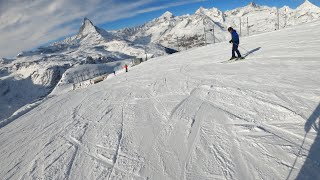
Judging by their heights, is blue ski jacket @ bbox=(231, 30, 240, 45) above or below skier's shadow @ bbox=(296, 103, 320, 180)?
above

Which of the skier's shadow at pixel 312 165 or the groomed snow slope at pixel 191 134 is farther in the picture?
the groomed snow slope at pixel 191 134

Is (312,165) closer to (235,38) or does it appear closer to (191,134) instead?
(191,134)

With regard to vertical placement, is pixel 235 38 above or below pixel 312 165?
above

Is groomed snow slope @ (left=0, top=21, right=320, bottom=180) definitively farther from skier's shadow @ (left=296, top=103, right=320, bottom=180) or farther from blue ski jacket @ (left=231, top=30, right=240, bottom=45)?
blue ski jacket @ (left=231, top=30, right=240, bottom=45)

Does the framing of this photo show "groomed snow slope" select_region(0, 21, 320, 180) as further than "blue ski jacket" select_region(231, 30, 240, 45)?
No

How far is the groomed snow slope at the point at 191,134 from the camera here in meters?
4.90

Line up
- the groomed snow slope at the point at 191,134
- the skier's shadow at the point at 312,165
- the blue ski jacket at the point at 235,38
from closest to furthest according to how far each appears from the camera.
Answer: the skier's shadow at the point at 312,165 → the groomed snow slope at the point at 191,134 → the blue ski jacket at the point at 235,38

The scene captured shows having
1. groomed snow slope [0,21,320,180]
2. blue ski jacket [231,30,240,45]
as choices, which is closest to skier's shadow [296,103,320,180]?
groomed snow slope [0,21,320,180]

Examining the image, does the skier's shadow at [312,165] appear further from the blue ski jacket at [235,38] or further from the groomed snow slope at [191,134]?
the blue ski jacket at [235,38]

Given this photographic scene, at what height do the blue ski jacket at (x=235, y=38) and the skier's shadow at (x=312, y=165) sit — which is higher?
the blue ski jacket at (x=235, y=38)

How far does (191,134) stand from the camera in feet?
20.6

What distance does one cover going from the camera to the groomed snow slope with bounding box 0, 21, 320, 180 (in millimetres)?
4898

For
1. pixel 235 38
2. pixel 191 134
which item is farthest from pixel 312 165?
pixel 235 38

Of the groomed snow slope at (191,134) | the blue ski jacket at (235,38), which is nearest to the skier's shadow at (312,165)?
the groomed snow slope at (191,134)
